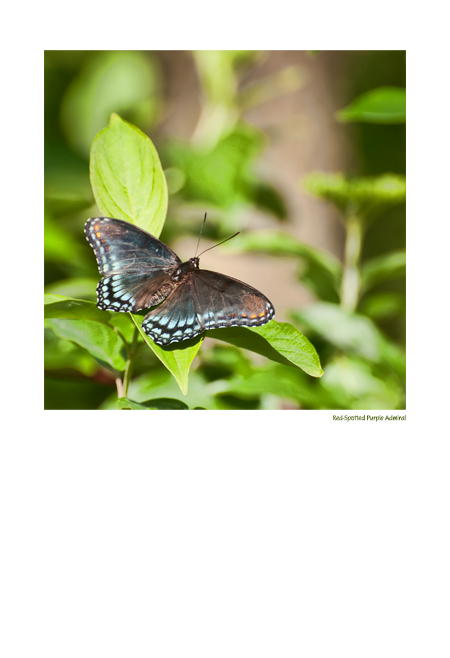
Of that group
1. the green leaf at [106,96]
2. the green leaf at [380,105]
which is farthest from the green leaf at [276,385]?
the green leaf at [106,96]

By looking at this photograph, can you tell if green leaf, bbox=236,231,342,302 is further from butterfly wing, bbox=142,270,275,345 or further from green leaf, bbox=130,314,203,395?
green leaf, bbox=130,314,203,395

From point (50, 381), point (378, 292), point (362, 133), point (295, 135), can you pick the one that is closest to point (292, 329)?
point (50, 381)

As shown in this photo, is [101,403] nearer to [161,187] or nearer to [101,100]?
[161,187]

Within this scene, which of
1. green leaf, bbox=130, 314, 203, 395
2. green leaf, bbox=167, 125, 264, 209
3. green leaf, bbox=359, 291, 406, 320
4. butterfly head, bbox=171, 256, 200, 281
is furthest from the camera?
green leaf, bbox=359, 291, 406, 320

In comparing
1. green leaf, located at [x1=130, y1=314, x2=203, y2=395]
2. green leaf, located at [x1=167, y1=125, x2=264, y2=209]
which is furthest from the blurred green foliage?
green leaf, located at [x1=130, y1=314, x2=203, y2=395]

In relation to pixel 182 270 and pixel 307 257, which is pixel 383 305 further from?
pixel 182 270

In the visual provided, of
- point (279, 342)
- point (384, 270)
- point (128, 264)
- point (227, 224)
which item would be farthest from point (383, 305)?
point (128, 264)
